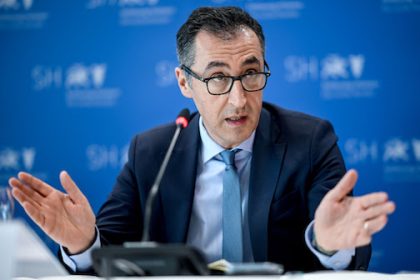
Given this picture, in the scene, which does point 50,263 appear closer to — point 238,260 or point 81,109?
point 238,260

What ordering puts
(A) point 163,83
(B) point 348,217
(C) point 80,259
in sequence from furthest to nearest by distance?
(A) point 163,83 → (C) point 80,259 → (B) point 348,217

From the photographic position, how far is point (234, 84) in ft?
8.47

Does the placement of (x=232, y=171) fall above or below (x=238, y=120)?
below

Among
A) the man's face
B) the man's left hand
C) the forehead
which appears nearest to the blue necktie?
the man's face

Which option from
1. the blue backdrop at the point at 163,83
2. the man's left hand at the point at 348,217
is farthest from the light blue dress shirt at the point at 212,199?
the blue backdrop at the point at 163,83

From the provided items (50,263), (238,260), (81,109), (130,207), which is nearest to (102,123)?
(81,109)

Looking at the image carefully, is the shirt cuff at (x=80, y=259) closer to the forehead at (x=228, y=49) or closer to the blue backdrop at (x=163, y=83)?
the forehead at (x=228, y=49)

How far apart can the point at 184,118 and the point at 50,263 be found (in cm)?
71

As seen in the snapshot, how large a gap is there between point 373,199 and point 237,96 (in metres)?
0.79

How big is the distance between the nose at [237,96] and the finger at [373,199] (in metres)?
0.74

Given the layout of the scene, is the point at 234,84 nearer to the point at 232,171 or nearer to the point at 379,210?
the point at 232,171

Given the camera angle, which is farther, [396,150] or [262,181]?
[396,150]

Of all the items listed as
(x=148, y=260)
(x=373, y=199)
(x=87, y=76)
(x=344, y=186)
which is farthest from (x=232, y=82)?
(x=87, y=76)

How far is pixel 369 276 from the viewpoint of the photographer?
6.13 feet
